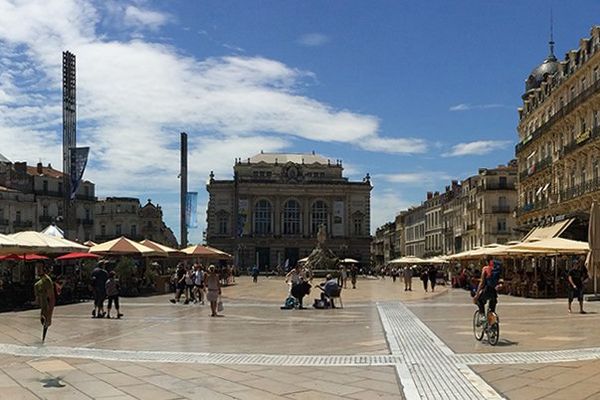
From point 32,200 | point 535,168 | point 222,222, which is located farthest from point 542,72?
point 222,222

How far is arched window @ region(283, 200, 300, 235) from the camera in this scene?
368 feet

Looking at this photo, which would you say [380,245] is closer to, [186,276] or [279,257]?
[279,257]

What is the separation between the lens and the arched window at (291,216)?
368 feet

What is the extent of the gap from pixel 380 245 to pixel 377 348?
6352 inches

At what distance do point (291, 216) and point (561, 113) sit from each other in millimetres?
71773

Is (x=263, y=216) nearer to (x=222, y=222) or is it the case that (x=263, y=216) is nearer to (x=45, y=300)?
(x=222, y=222)

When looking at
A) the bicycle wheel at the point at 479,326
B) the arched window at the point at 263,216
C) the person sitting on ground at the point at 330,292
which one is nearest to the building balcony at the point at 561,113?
the person sitting on ground at the point at 330,292

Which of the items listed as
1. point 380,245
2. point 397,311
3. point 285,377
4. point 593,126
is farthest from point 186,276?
point 380,245

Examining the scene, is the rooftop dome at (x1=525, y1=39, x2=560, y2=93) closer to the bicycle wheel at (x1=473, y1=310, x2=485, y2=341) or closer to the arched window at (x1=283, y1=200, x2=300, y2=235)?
the bicycle wheel at (x1=473, y1=310, x2=485, y2=341)

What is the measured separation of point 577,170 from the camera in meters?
41.1

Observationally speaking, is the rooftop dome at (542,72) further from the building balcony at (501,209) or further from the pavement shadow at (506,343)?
the pavement shadow at (506,343)

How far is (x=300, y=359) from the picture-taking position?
11.4 metres

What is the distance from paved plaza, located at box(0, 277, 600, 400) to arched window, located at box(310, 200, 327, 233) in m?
93.0

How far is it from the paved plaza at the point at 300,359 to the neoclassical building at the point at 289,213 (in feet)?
296
